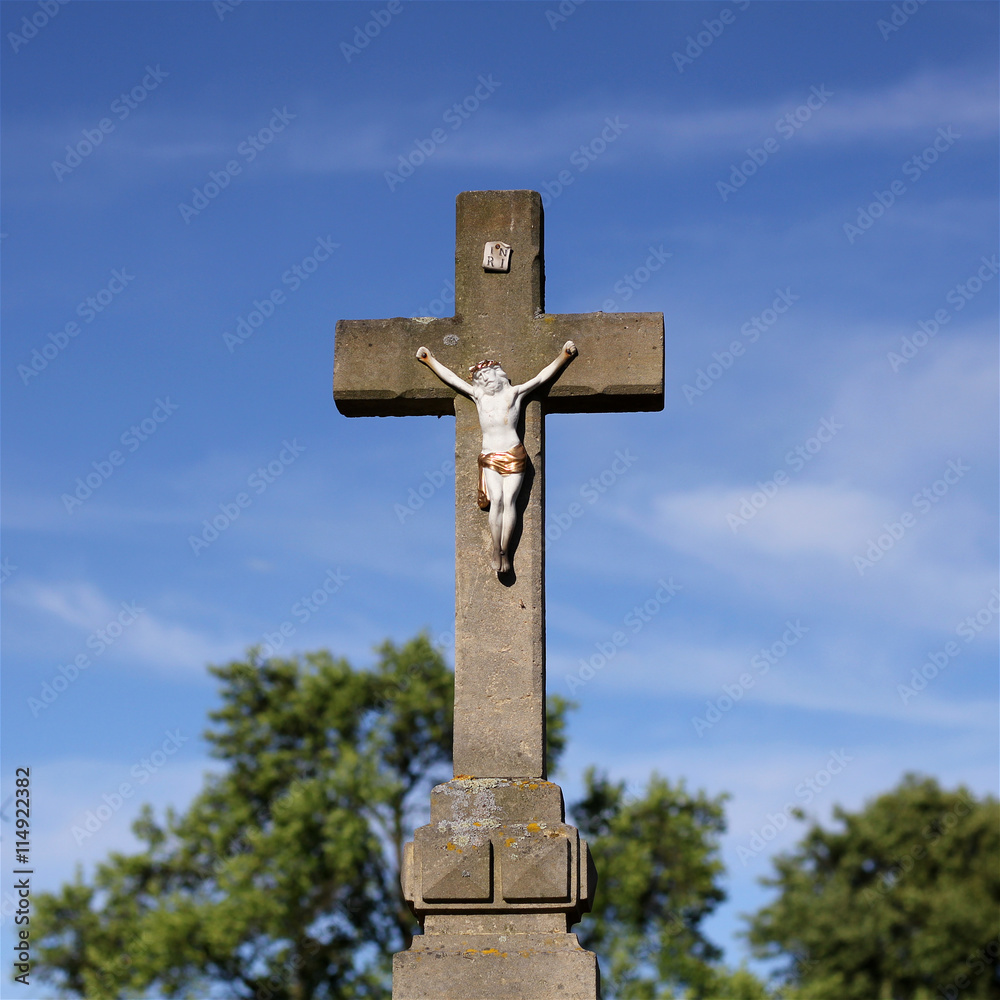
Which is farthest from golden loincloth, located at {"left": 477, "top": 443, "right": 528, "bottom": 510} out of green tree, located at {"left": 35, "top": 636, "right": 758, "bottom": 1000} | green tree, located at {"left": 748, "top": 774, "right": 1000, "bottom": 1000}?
green tree, located at {"left": 748, "top": 774, "right": 1000, "bottom": 1000}

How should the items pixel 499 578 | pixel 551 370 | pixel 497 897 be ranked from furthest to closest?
pixel 551 370
pixel 499 578
pixel 497 897

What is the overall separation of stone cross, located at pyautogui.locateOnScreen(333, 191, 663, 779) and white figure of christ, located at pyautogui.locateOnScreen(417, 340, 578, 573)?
0.21 feet

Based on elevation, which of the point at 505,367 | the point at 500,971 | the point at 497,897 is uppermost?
the point at 505,367

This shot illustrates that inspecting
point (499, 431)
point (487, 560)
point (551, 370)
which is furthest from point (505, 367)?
point (487, 560)

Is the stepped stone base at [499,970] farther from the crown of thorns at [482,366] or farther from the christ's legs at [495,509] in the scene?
the crown of thorns at [482,366]

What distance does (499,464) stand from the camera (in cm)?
707

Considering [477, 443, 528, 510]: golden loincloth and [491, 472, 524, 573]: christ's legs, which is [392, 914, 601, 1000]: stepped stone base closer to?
[491, 472, 524, 573]: christ's legs

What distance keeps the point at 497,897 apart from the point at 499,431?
92.9 inches

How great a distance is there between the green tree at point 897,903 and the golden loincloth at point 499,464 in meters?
23.2

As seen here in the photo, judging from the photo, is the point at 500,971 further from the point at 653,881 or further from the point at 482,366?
the point at 653,881

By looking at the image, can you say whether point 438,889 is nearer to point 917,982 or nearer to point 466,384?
point 466,384

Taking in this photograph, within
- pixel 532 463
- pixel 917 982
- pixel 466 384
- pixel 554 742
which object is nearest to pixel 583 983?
pixel 532 463

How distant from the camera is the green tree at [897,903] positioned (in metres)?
29.8

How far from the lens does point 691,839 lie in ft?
74.3
